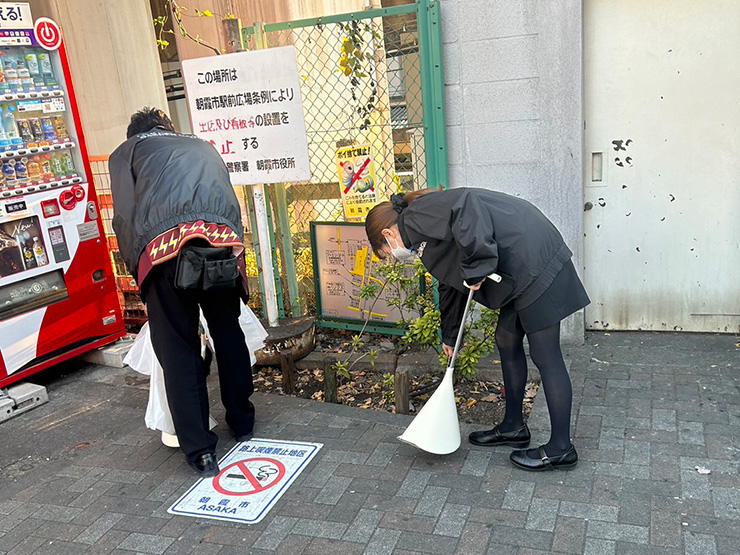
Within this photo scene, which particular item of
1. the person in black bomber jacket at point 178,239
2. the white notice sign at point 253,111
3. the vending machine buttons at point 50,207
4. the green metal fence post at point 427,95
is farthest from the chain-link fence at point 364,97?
the person in black bomber jacket at point 178,239

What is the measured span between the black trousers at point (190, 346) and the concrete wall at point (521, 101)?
2207 millimetres

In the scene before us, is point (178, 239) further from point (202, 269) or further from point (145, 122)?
point (145, 122)

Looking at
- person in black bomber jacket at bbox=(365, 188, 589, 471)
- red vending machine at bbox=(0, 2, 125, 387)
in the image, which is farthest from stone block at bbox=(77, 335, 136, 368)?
person in black bomber jacket at bbox=(365, 188, 589, 471)

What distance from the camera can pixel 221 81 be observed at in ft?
16.5

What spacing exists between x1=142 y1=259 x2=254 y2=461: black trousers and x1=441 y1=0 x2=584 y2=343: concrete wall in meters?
2.21

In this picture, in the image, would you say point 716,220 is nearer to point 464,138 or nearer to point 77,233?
point 464,138

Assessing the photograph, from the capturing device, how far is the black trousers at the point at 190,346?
3.41 m

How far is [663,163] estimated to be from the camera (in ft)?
15.3

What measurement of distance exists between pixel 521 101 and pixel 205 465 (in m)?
3.21

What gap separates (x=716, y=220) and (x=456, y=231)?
265 cm

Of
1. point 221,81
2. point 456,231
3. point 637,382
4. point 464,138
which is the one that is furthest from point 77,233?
point 637,382

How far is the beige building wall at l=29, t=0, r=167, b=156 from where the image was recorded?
6.89 meters

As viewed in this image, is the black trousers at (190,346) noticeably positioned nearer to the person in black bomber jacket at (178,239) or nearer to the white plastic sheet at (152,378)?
the person in black bomber jacket at (178,239)

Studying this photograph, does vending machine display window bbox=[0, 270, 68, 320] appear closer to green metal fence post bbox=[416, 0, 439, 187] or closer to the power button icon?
the power button icon
